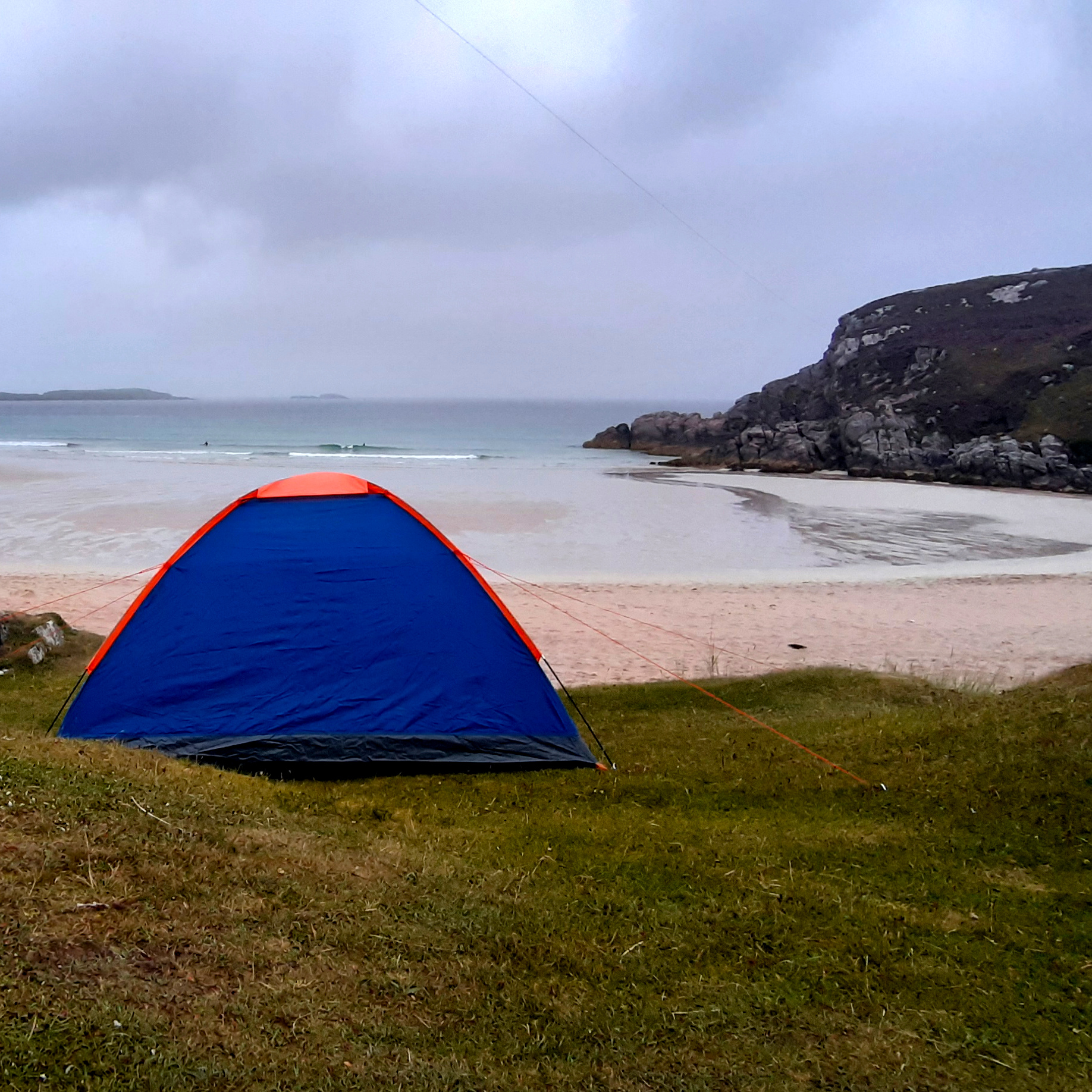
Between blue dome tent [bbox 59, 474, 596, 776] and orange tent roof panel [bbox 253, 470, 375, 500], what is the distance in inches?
9.1

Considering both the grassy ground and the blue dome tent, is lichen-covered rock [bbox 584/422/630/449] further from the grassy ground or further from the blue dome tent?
the grassy ground

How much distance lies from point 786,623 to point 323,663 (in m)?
9.40

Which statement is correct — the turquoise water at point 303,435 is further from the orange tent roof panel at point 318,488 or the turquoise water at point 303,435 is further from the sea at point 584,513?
the orange tent roof panel at point 318,488

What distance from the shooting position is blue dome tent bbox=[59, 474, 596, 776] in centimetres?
666

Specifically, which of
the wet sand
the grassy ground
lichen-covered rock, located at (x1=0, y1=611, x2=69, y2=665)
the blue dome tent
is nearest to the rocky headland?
the wet sand

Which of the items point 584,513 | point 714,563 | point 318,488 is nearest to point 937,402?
point 584,513

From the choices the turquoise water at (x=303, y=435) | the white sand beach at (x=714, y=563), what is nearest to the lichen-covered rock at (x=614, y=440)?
the turquoise water at (x=303, y=435)

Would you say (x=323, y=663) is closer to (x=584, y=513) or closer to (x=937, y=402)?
(x=584, y=513)

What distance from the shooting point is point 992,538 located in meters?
25.3

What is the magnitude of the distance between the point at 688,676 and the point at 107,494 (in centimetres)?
2760

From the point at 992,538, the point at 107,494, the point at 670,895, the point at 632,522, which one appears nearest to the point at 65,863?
the point at 670,895

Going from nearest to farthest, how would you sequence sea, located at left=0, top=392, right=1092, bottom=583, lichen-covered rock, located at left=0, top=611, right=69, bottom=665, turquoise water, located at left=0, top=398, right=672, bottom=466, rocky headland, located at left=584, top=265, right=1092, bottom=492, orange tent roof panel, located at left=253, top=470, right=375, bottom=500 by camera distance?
orange tent roof panel, located at left=253, top=470, right=375, bottom=500
lichen-covered rock, located at left=0, top=611, right=69, bottom=665
sea, located at left=0, top=392, right=1092, bottom=583
rocky headland, located at left=584, top=265, right=1092, bottom=492
turquoise water, located at left=0, top=398, right=672, bottom=466

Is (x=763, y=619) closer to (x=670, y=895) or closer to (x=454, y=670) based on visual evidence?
(x=454, y=670)

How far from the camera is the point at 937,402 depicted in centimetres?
5112
